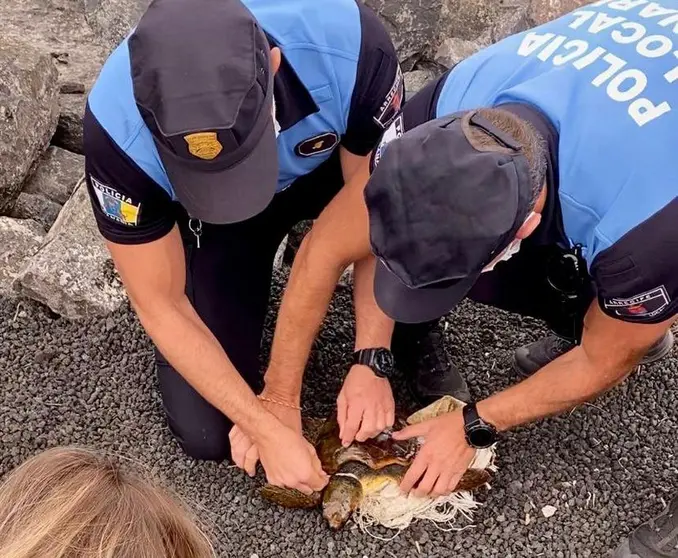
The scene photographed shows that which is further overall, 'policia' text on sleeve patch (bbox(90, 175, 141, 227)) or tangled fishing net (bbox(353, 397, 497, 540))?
tangled fishing net (bbox(353, 397, 497, 540))

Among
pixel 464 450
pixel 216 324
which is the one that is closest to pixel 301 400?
pixel 216 324

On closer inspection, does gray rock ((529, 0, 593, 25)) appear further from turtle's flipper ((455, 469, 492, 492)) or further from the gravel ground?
turtle's flipper ((455, 469, 492, 492))

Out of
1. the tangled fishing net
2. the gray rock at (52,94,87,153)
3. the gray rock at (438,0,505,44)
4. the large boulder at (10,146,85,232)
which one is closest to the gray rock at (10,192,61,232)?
the large boulder at (10,146,85,232)

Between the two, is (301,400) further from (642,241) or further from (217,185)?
(642,241)

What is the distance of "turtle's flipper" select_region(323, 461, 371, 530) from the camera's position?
265cm

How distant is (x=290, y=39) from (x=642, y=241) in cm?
106

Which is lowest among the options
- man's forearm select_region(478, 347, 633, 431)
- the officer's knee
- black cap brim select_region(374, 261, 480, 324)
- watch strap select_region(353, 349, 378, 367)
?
the officer's knee

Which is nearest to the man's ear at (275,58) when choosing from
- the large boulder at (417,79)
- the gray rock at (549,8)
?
the large boulder at (417,79)

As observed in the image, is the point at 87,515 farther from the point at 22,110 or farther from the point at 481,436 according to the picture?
the point at 22,110

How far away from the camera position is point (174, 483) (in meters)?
2.82

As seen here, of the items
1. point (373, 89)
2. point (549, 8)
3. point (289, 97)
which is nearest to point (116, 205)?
point (289, 97)

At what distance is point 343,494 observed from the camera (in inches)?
105

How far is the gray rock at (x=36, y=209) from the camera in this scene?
371cm

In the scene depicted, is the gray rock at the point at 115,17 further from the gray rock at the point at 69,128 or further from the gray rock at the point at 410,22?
the gray rock at the point at 410,22
